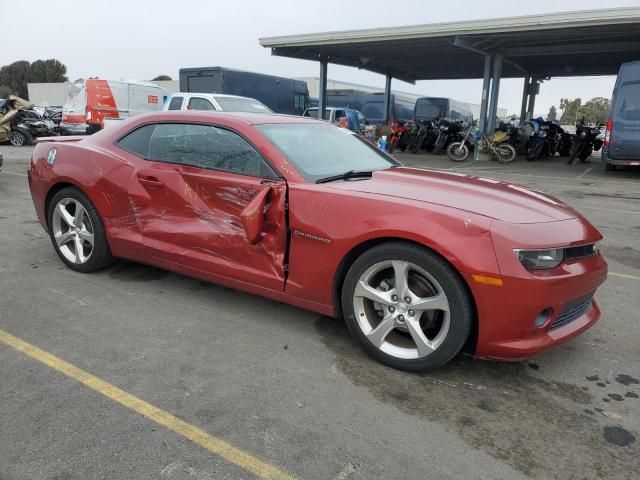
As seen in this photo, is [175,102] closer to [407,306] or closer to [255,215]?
[255,215]

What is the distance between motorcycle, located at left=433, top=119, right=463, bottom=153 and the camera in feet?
61.3

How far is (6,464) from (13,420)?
1.04ft

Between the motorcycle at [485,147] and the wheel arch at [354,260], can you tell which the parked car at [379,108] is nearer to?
the motorcycle at [485,147]

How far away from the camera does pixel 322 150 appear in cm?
368

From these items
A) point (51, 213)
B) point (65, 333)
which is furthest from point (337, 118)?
point (65, 333)

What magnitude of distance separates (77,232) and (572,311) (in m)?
3.72

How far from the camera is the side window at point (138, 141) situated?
3.96 meters

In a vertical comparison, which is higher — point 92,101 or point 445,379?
point 92,101

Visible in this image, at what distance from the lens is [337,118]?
19.9 meters

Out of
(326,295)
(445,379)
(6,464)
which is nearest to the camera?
(6,464)

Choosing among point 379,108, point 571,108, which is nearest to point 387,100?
point 379,108

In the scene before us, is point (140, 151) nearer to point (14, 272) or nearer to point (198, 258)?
point (198, 258)

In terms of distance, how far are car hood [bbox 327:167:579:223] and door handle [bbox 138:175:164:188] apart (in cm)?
137

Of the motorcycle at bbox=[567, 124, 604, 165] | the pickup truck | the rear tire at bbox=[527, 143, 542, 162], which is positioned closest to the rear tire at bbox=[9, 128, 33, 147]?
the pickup truck
